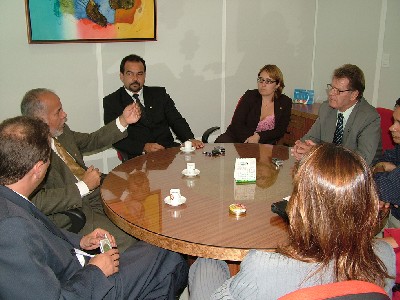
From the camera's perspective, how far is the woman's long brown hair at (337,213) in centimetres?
121

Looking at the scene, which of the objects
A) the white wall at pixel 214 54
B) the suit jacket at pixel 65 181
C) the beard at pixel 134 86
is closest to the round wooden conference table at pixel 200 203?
the suit jacket at pixel 65 181

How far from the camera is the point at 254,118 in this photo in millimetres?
4336

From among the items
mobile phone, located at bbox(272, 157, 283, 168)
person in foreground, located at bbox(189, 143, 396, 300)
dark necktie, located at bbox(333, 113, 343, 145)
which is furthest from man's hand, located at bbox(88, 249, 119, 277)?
dark necktie, located at bbox(333, 113, 343, 145)

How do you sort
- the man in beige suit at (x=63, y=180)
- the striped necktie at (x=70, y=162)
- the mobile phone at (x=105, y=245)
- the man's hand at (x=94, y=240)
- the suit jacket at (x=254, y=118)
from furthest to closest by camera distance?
the suit jacket at (x=254, y=118)
the striped necktie at (x=70, y=162)
the man in beige suit at (x=63, y=180)
the man's hand at (x=94, y=240)
the mobile phone at (x=105, y=245)

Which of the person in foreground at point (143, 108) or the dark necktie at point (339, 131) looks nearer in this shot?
the dark necktie at point (339, 131)

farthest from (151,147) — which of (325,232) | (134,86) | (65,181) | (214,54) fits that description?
(325,232)

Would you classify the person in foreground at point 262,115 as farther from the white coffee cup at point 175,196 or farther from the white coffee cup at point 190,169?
the white coffee cup at point 175,196

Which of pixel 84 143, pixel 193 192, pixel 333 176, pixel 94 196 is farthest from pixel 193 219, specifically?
pixel 84 143

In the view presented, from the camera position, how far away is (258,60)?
5.58 metres

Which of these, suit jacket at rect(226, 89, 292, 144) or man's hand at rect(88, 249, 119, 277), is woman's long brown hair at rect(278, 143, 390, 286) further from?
suit jacket at rect(226, 89, 292, 144)

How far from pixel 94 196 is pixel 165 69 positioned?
229 centimetres

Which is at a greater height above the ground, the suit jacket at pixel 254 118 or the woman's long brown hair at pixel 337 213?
the woman's long brown hair at pixel 337 213

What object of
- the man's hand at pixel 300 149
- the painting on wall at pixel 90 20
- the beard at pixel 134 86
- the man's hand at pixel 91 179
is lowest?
the man's hand at pixel 91 179

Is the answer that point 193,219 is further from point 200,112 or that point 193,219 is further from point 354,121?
point 200,112
